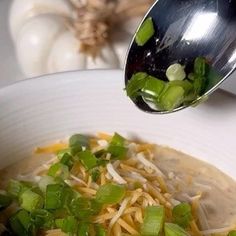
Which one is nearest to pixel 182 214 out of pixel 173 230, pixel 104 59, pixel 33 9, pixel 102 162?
pixel 173 230

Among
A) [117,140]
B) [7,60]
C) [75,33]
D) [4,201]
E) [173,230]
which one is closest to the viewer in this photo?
[173,230]

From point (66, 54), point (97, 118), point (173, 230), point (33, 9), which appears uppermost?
point (33, 9)

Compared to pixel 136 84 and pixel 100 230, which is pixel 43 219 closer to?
pixel 100 230

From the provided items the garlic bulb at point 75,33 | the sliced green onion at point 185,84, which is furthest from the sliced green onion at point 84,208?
the garlic bulb at point 75,33

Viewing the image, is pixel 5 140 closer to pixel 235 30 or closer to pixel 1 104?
pixel 1 104

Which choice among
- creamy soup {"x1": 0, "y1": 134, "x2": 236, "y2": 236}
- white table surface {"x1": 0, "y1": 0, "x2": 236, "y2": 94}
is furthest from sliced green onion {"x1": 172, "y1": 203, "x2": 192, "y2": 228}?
white table surface {"x1": 0, "y1": 0, "x2": 236, "y2": 94}

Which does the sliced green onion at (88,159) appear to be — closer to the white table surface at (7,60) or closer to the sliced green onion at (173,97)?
the sliced green onion at (173,97)

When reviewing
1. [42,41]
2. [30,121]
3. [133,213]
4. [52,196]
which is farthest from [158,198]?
[42,41]
